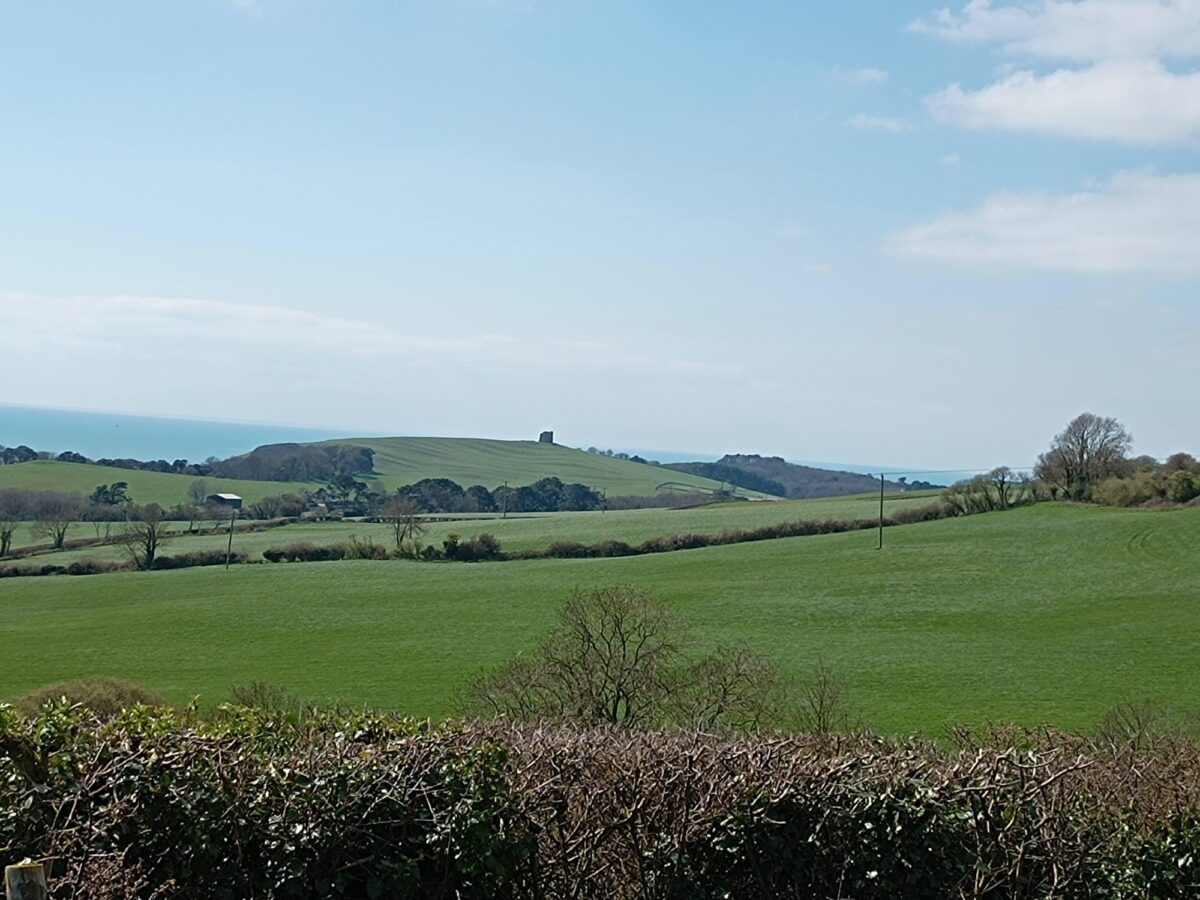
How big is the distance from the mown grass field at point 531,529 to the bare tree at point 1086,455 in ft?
29.4

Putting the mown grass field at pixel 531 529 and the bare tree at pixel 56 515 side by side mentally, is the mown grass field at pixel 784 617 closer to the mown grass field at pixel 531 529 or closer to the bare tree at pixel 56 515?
the mown grass field at pixel 531 529

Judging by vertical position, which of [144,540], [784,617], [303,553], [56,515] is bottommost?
[784,617]

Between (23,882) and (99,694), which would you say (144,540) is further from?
→ (23,882)

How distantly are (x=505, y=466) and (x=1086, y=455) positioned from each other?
78.8m

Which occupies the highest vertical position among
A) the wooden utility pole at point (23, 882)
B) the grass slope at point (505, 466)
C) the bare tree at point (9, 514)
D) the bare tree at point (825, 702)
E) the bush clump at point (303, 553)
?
the grass slope at point (505, 466)

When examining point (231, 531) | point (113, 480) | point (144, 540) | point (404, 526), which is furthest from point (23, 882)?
point (113, 480)

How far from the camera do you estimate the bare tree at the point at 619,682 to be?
2773 cm

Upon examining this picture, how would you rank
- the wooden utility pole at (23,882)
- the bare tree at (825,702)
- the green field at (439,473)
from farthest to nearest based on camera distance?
the green field at (439,473) < the bare tree at (825,702) < the wooden utility pole at (23,882)

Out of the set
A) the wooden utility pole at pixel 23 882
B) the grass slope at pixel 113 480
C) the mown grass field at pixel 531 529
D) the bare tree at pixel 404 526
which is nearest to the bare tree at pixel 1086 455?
the mown grass field at pixel 531 529

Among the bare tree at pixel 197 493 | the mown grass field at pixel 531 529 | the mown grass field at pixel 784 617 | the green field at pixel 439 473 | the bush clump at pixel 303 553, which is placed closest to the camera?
the mown grass field at pixel 784 617

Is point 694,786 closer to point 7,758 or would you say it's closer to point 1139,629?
point 7,758

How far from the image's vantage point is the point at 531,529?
78438 mm

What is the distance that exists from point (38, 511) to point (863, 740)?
3362 inches

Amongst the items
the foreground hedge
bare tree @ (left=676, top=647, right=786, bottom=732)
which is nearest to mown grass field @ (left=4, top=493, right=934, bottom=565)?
bare tree @ (left=676, top=647, right=786, bottom=732)
